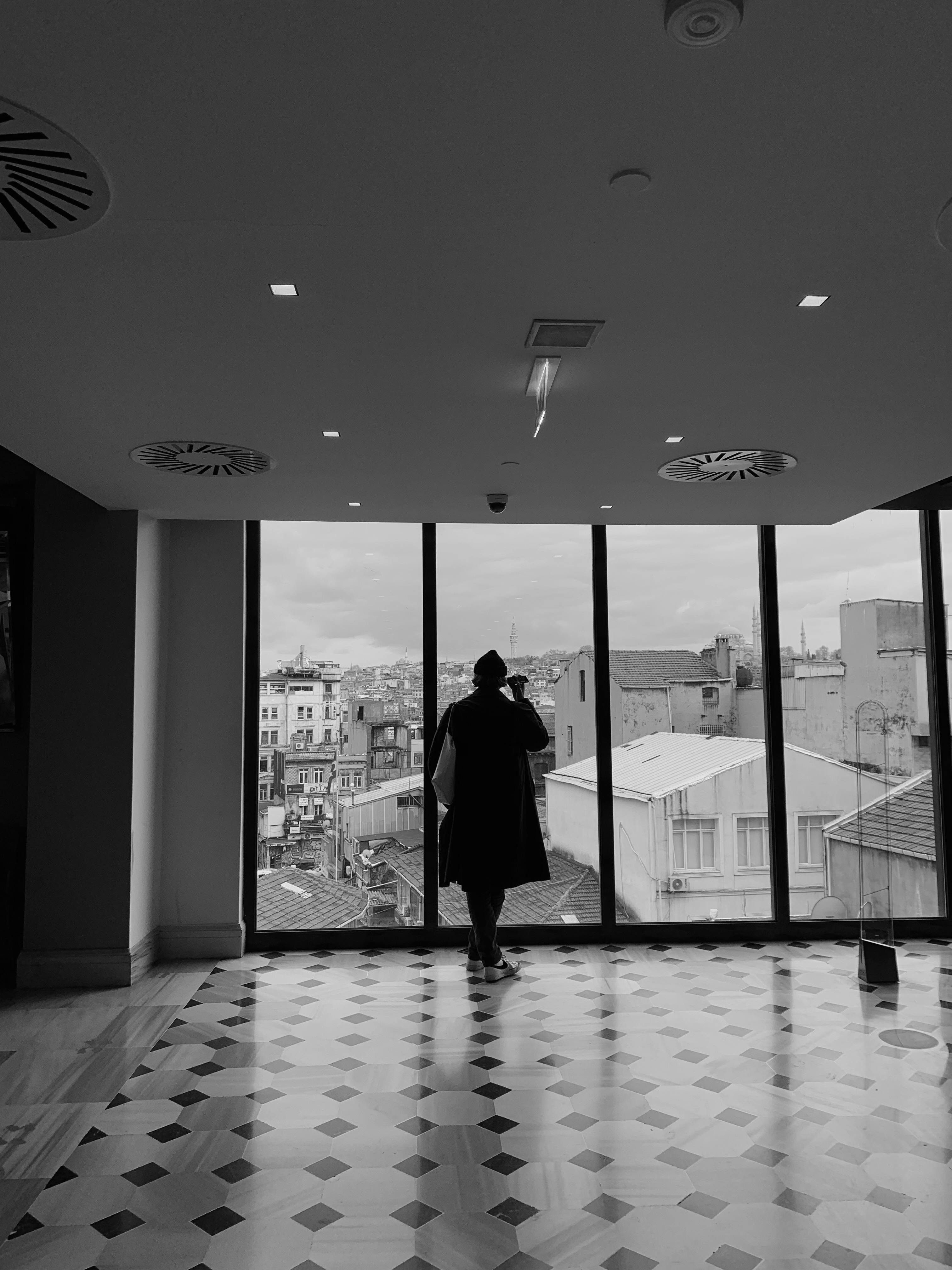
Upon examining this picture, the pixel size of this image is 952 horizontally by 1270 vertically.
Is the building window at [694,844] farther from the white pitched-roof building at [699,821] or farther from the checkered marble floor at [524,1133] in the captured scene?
the checkered marble floor at [524,1133]

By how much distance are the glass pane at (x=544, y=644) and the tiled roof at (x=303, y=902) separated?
2.31ft

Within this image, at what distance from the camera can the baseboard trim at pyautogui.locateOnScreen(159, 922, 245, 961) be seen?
19.0 feet

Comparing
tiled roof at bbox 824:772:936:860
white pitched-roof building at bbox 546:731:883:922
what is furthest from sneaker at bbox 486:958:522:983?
tiled roof at bbox 824:772:936:860

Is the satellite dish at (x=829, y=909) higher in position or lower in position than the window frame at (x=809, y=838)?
lower

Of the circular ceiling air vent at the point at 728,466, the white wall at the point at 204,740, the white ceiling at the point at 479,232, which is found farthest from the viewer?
the white wall at the point at 204,740

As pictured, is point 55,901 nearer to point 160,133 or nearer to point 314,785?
point 314,785

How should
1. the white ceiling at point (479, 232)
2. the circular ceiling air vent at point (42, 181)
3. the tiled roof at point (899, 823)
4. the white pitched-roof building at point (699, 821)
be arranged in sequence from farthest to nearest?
1. the white pitched-roof building at point (699, 821)
2. the tiled roof at point (899, 823)
3. the circular ceiling air vent at point (42, 181)
4. the white ceiling at point (479, 232)

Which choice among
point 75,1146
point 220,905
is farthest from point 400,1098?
point 220,905

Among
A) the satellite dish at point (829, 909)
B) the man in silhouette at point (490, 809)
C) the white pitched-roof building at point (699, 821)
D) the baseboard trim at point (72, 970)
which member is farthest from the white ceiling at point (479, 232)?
the satellite dish at point (829, 909)

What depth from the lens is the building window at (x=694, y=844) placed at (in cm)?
627

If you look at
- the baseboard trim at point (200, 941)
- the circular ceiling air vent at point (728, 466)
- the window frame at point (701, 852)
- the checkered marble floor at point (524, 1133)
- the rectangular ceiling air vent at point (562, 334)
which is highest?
the rectangular ceiling air vent at point (562, 334)

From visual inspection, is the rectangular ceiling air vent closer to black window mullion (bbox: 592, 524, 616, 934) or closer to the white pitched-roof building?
black window mullion (bbox: 592, 524, 616, 934)

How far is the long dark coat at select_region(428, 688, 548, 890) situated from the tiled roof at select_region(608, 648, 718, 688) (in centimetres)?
106

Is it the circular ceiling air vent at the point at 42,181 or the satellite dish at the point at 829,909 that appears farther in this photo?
the satellite dish at the point at 829,909
